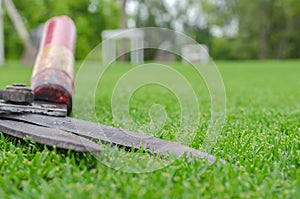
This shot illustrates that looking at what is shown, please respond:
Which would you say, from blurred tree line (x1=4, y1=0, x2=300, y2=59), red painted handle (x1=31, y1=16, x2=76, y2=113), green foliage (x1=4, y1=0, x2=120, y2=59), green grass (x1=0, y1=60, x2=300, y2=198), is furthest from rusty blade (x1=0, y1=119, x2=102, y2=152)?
green foliage (x1=4, y1=0, x2=120, y2=59)

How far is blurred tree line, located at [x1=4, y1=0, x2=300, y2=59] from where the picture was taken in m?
18.8

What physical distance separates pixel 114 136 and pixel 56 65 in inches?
41.0

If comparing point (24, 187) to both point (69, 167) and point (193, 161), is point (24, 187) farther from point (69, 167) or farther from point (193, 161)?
point (193, 161)

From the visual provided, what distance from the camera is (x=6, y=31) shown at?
60.0ft

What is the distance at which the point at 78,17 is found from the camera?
19656mm

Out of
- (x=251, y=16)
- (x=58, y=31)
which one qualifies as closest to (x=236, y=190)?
(x=58, y=31)

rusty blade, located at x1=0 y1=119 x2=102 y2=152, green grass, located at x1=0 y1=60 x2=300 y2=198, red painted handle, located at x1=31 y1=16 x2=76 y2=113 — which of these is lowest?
green grass, located at x1=0 y1=60 x2=300 y2=198

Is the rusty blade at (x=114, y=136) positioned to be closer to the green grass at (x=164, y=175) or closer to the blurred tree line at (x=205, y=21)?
the green grass at (x=164, y=175)

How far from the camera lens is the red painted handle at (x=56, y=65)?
82.4 inches

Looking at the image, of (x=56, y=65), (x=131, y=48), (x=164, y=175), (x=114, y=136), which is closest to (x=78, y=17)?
(x=131, y=48)

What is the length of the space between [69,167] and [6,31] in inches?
737

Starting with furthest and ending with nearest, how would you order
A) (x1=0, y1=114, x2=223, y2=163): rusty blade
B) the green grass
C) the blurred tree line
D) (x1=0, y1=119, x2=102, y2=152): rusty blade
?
the blurred tree line < (x1=0, y1=114, x2=223, y2=163): rusty blade < (x1=0, y1=119, x2=102, y2=152): rusty blade < the green grass

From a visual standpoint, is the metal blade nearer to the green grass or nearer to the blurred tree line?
the green grass

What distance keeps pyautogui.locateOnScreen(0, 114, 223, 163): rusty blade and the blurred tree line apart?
50.5 feet
